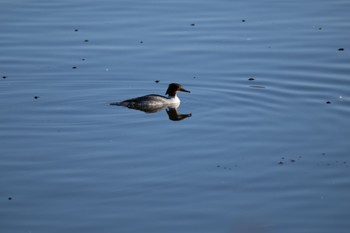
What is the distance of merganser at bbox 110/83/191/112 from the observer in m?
16.2

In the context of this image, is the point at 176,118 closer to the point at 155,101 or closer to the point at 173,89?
the point at 155,101

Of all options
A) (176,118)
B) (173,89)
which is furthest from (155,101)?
(176,118)

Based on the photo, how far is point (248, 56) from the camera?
18672 millimetres

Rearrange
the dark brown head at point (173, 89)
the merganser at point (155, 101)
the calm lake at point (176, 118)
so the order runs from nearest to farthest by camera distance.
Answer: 1. the calm lake at point (176, 118)
2. the merganser at point (155, 101)
3. the dark brown head at point (173, 89)

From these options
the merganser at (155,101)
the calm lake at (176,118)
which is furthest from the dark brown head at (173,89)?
the calm lake at (176,118)

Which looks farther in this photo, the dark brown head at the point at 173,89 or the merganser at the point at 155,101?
the dark brown head at the point at 173,89

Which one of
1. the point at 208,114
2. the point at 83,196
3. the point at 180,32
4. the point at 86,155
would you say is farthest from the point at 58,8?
the point at 83,196

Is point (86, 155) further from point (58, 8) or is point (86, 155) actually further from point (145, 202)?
point (58, 8)

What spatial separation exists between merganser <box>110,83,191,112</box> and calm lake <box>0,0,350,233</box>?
268mm

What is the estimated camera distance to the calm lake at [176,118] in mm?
11078

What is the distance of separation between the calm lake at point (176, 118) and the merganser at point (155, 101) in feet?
0.88

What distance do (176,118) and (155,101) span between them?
2.76ft

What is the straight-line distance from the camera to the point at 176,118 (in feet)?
52.4

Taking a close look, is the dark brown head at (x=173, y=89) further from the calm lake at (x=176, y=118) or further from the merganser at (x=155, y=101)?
the calm lake at (x=176, y=118)
